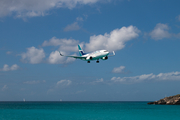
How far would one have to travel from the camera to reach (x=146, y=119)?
94312mm

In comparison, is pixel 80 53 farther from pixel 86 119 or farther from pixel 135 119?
pixel 135 119

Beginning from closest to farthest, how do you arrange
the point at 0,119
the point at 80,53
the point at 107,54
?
the point at 107,54 < the point at 0,119 < the point at 80,53

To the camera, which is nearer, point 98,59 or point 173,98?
point 98,59

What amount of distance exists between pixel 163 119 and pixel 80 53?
170ft

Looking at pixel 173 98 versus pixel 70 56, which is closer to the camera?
pixel 70 56

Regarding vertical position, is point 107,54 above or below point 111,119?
above

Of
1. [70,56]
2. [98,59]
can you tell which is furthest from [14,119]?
[98,59]

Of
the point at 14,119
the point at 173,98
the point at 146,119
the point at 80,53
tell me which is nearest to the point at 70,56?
the point at 80,53

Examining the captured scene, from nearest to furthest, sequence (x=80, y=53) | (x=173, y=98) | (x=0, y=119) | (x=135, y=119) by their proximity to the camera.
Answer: (x=0, y=119) → (x=135, y=119) → (x=80, y=53) → (x=173, y=98)

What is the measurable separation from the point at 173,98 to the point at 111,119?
422ft

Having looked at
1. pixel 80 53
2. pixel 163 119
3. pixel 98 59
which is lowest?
pixel 163 119

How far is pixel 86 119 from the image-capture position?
91.2 meters

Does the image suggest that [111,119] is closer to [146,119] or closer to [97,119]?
[97,119]

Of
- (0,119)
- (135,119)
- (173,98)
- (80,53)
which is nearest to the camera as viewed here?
(0,119)
